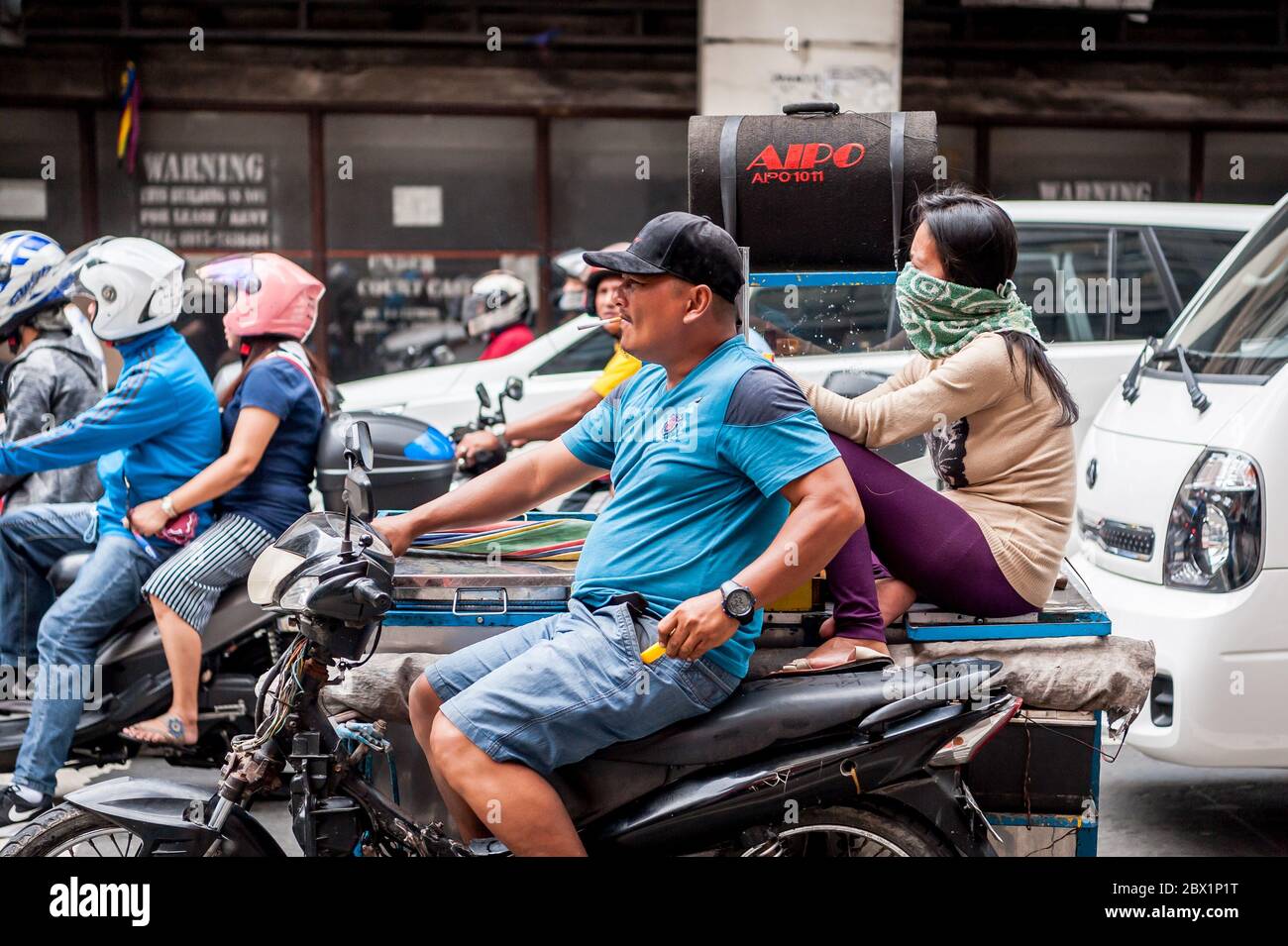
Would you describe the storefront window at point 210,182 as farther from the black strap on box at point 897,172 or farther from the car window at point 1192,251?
the black strap on box at point 897,172

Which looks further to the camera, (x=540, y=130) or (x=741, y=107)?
(x=540, y=130)

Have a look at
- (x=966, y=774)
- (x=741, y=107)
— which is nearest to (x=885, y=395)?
(x=966, y=774)

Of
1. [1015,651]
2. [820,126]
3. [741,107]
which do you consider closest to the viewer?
[1015,651]

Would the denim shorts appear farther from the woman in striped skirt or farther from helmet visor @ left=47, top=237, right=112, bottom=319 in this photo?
helmet visor @ left=47, top=237, right=112, bottom=319

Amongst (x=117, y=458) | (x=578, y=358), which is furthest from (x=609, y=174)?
(x=117, y=458)

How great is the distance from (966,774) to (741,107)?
712 cm

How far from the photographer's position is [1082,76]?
11531 mm

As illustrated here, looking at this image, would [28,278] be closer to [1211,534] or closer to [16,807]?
[16,807]

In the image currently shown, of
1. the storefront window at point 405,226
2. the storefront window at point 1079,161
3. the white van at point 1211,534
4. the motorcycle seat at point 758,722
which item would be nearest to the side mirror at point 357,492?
the motorcycle seat at point 758,722

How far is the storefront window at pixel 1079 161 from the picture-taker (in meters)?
11.7

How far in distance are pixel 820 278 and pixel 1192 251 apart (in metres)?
4.07
